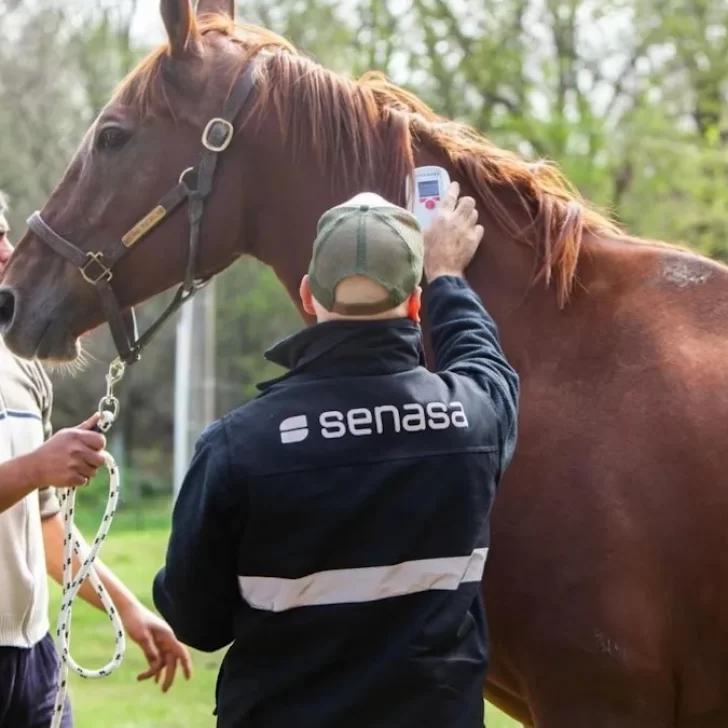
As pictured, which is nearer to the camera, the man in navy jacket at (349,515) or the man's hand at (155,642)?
the man in navy jacket at (349,515)

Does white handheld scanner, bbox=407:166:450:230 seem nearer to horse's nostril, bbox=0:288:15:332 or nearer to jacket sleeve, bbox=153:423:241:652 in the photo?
jacket sleeve, bbox=153:423:241:652

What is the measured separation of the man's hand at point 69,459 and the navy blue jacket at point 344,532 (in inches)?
25.3

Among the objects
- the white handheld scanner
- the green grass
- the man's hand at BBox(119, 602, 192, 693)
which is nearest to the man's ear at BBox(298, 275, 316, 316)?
the white handheld scanner

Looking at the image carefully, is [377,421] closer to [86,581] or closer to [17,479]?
[17,479]

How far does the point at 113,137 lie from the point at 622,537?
163 cm

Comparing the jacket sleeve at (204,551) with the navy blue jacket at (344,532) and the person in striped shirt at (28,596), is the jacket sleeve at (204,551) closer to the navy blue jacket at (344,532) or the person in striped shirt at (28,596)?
the navy blue jacket at (344,532)

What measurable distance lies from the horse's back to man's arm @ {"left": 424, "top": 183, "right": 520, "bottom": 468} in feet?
0.95

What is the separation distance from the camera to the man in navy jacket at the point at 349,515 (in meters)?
2.04

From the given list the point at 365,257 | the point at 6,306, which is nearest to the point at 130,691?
the point at 6,306

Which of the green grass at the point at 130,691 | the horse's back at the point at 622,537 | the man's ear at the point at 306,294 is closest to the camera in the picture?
the man's ear at the point at 306,294

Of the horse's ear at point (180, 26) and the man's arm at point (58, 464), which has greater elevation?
the horse's ear at point (180, 26)

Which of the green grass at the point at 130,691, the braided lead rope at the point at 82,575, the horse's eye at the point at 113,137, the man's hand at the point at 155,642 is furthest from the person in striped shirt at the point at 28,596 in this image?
the green grass at the point at 130,691

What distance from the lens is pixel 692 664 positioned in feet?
8.29

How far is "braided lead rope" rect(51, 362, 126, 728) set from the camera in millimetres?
2697
